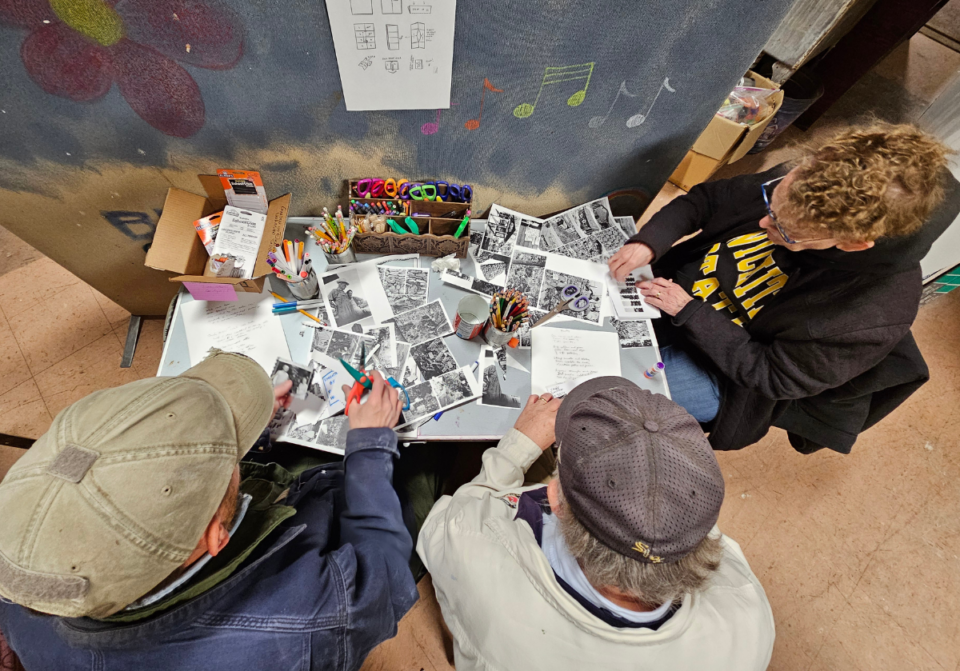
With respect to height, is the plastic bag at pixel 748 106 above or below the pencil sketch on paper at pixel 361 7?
below

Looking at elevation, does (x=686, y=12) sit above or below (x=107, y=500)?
above

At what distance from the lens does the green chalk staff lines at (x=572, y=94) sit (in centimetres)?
101

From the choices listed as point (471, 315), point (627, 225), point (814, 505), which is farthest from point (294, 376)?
point (814, 505)

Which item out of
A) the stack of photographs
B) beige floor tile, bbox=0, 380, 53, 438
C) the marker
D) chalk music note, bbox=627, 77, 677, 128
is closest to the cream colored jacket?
the stack of photographs

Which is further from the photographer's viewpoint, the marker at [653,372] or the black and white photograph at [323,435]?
the marker at [653,372]

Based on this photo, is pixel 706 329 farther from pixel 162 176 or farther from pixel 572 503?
pixel 162 176

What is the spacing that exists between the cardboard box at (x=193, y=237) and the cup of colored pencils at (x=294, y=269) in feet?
0.14

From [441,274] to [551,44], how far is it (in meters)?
0.66

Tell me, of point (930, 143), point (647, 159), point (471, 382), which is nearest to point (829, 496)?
point (930, 143)

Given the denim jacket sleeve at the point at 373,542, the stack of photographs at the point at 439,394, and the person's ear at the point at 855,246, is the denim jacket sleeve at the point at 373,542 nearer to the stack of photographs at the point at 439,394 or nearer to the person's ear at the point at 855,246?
the stack of photographs at the point at 439,394

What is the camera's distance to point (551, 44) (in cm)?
94

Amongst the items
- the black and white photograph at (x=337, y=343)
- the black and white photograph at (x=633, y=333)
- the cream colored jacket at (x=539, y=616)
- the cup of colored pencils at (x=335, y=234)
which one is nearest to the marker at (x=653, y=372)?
→ the black and white photograph at (x=633, y=333)

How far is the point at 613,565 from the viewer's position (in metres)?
0.72

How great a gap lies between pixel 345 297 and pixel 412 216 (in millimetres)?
309
